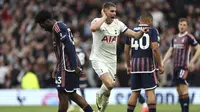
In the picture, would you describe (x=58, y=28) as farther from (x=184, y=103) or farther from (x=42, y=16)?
(x=184, y=103)

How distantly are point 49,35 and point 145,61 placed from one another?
13.0m

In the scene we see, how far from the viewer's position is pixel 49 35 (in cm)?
2530

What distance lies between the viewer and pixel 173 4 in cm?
2577

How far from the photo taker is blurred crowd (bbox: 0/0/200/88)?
2298 centimetres

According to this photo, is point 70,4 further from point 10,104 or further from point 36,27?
point 10,104

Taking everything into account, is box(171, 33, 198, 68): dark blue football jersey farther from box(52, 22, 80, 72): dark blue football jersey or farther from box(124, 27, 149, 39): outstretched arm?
box(52, 22, 80, 72): dark blue football jersey

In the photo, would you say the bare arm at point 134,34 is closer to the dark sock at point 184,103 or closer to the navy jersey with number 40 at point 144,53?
the navy jersey with number 40 at point 144,53

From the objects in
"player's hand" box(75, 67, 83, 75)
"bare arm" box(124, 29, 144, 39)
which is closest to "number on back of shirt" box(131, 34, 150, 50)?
"bare arm" box(124, 29, 144, 39)

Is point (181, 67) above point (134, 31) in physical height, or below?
below

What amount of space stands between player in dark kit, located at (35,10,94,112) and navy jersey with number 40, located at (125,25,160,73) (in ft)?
5.22

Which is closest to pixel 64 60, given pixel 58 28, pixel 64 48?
pixel 64 48

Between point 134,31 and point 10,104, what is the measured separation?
1013 centimetres

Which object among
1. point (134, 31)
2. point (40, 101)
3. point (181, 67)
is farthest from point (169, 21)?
point (134, 31)

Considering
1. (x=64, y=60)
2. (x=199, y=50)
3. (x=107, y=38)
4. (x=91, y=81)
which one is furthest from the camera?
(x=91, y=81)
